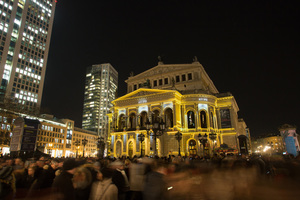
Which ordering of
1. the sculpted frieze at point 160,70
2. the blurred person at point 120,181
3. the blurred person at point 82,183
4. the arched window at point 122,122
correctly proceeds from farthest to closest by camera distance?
the sculpted frieze at point 160,70, the arched window at point 122,122, the blurred person at point 120,181, the blurred person at point 82,183

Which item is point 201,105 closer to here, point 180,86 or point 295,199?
point 180,86

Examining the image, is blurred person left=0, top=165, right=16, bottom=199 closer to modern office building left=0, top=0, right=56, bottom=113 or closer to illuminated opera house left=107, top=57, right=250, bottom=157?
illuminated opera house left=107, top=57, right=250, bottom=157

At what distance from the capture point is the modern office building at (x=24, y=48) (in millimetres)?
67875

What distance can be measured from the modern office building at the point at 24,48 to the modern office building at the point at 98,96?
67495 millimetres

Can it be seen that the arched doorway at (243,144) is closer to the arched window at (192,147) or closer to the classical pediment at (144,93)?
the arched window at (192,147)

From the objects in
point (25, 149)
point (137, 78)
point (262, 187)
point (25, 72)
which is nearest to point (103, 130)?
point (25, 72)

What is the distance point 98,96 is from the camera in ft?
488

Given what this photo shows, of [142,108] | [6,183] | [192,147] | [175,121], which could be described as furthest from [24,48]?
[6,183]

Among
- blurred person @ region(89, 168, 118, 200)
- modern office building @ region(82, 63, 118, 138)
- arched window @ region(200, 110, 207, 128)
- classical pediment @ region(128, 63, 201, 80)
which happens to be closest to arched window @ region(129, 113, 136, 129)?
classical pediment @ region(128, 63, 201, 80)

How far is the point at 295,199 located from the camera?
8875 millimetres

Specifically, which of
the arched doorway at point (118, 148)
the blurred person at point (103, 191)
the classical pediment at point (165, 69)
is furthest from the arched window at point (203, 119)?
the blurred person at point (103, 191)

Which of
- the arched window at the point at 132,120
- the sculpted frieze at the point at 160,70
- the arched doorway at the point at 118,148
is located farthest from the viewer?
the sculpted frieze at the point at 160,70

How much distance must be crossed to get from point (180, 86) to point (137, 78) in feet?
44.3

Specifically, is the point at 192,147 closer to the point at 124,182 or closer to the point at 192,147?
the point at 192,147
